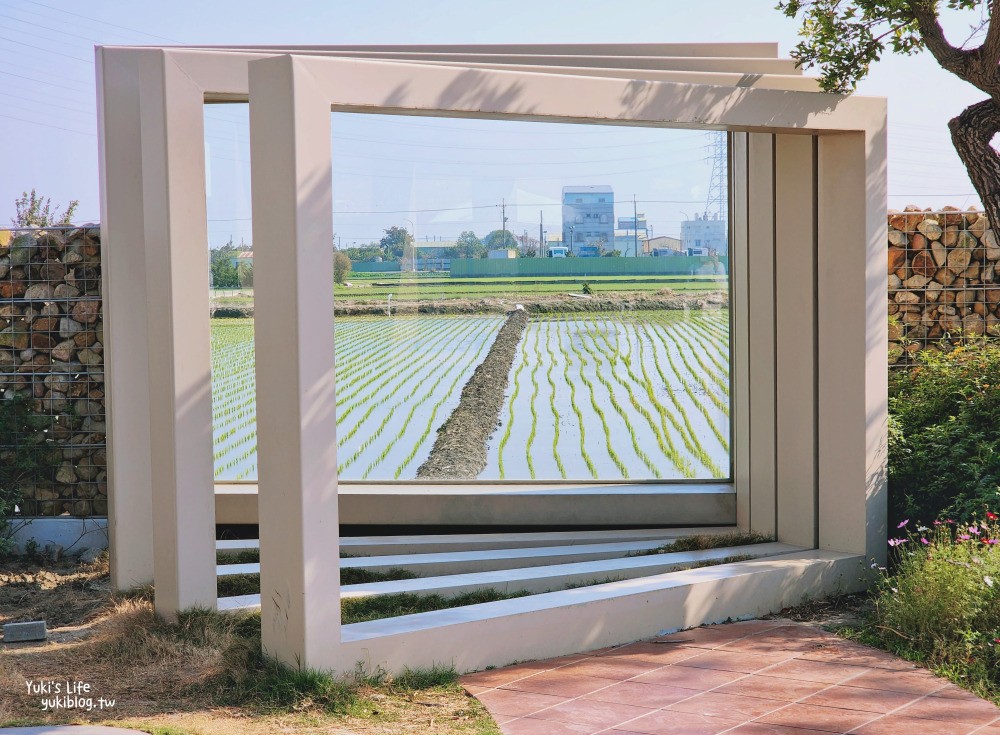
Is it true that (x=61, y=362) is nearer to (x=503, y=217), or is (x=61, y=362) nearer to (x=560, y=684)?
(x=503, y=217)

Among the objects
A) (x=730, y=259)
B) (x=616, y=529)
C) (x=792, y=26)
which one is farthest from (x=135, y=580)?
(x=792, y=26)

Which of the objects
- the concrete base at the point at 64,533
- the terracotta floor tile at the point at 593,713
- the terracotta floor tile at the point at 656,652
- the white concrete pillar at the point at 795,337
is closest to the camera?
the terracotta floor tile at the point at 593,713

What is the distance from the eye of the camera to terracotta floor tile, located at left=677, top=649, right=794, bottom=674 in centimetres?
450

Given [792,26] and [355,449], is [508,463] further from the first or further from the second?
[792,26]

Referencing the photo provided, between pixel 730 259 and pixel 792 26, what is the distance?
156cm

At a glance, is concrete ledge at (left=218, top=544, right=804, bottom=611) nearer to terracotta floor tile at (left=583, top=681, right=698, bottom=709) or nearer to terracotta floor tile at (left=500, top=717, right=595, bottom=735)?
terracotta floor tile at (left=583, top=681, right=698, bottom=709)

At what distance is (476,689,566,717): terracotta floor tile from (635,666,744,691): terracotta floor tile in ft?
1.64

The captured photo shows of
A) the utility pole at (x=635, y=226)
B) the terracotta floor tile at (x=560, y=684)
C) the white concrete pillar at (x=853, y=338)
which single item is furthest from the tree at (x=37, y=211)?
the terracotta floor tile at (x=560, y=684)

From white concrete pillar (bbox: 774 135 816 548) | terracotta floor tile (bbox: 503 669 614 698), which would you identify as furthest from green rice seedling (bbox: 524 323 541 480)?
terracotta floor tile (bbox: 503 669 614 698)

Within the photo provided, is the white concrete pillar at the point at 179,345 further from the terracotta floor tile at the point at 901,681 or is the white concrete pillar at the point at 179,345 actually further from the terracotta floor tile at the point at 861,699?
the terracotta floor tile at the point at 901,681

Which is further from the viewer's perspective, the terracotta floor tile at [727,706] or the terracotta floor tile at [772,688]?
the terracotta floor tile at [772,688]

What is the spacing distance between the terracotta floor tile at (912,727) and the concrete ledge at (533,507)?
285 centimetres

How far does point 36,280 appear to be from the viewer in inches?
286

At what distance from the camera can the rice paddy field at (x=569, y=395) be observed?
22.2ft
